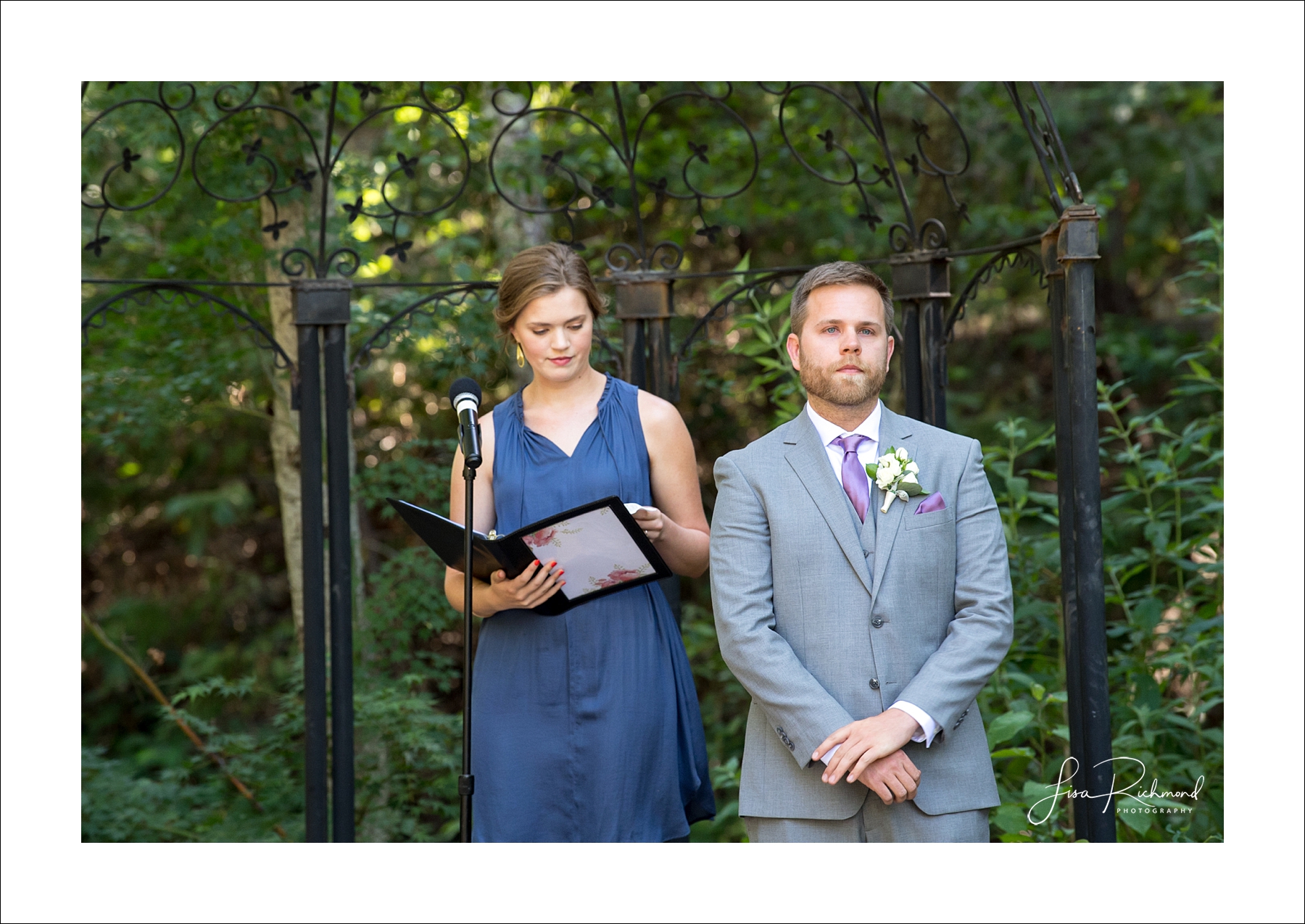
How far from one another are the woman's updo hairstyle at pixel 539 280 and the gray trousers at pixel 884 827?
4.29 ft

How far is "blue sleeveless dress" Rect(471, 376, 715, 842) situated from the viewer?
2857 mm

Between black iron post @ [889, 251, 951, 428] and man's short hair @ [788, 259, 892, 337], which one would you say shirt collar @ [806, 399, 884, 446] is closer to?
man's short hair @ [788, 259, 892, 337]

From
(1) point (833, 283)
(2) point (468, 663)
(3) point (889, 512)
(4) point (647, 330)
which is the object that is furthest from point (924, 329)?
(2) point (468, 663)

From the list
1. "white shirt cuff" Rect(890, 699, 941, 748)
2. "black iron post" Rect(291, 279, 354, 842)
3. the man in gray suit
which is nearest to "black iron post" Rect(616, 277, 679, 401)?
"black iron post" Rect(291, 279, 354, 842)

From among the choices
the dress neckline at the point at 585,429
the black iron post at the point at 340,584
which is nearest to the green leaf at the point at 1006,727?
the dress neckline at the point at 585,429

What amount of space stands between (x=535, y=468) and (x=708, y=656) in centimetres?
285

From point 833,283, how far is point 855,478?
430 mm

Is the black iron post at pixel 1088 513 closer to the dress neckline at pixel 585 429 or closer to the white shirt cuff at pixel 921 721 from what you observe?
the white shirt cuff at pixel 921 721

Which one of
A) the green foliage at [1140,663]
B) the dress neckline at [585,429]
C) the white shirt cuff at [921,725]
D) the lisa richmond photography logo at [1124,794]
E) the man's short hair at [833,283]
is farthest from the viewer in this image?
the green foliage at [1140,663]

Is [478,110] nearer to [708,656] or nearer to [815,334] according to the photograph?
[708,656]

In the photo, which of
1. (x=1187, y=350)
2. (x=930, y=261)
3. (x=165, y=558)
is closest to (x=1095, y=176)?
(x=1187, y=350)

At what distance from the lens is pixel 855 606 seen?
7.89 feet

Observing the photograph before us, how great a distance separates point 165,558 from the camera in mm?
7062

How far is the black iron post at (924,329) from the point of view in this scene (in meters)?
3.63
